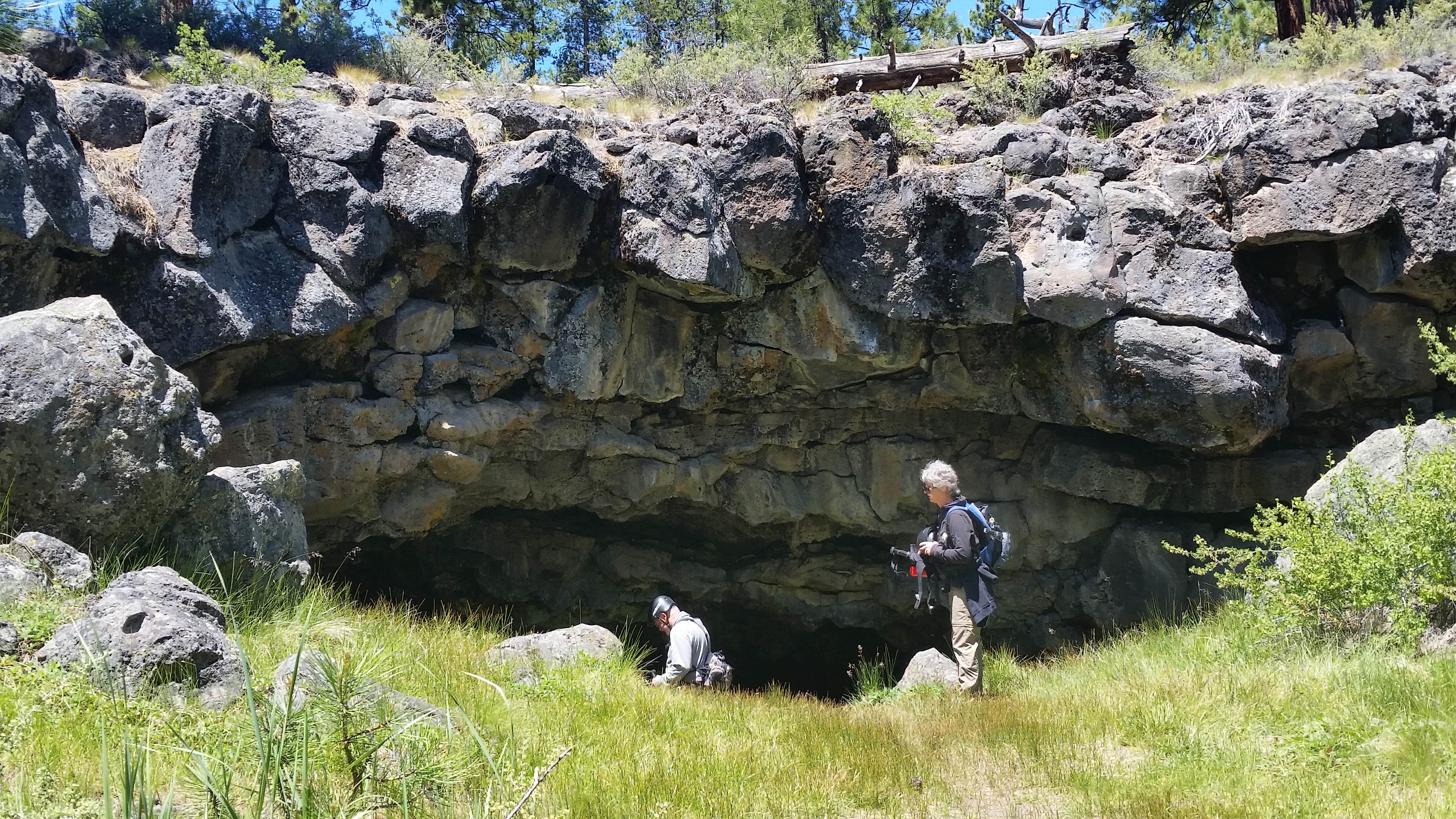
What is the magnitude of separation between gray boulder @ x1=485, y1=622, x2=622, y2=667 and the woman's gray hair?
8.23 ft

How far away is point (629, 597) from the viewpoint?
11781 millimetres

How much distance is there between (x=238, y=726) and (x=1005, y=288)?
7.17m

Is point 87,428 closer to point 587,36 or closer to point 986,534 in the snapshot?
Result: point 986,534

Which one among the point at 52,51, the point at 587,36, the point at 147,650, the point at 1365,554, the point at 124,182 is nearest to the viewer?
the point at 147,650

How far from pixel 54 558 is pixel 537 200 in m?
4.59

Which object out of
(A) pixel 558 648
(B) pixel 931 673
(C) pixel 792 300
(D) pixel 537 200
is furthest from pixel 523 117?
(B) pixel 931 673

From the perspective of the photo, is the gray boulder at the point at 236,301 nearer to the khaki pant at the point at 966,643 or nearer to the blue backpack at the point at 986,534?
the blue backpack at the point at 986,534

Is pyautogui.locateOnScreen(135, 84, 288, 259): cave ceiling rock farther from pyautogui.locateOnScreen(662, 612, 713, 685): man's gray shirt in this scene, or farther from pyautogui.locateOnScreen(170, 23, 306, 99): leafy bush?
pyautogui.locateOnScreen(662, 612, 713, 685): man's gray shirt

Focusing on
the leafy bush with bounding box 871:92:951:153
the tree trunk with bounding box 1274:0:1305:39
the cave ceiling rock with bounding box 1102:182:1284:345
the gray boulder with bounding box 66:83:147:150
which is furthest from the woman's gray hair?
the tree trunk with bounding box 1274:0:1305:39

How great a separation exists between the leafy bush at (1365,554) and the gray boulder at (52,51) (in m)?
10.6

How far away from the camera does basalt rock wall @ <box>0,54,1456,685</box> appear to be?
7859 mm

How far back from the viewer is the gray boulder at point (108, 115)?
754cm

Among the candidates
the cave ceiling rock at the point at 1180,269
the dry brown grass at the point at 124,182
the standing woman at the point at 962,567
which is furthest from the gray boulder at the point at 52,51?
the cave ceiling rock at the point at 1180,269

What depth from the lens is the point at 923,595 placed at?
689cm
